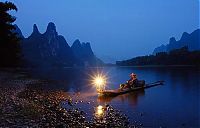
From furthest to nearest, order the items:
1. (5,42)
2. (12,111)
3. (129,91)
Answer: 1. (5,42)
2. (129,91)
3. (12,111)

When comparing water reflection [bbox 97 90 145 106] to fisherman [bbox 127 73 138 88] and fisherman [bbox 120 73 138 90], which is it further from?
fisherman [bbox 127 73 138 88]

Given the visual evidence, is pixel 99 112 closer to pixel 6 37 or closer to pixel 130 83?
pixel 130 83

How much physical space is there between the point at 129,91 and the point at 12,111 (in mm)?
27130

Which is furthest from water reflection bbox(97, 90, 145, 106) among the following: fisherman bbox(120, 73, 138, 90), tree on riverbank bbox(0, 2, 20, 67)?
tree on riverbank bbox(0, 2, 20, 67)

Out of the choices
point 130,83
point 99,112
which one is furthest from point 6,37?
point 99,112

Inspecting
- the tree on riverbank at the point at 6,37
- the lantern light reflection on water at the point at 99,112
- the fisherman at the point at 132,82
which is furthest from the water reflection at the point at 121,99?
the tree on riverbank at the point at 6,37

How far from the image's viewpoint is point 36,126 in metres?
17.2

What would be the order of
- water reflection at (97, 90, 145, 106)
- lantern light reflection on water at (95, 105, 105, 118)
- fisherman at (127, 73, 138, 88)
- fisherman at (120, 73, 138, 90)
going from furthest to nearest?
fisherman at (127, 73, 138, 88), fisherman at (120, 73, 138, 90), water reflection at (97, 90, 145, 106), lantern light reflection on water at (95, 105, 105, 118)

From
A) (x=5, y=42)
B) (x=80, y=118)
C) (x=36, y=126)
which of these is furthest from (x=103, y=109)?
(x=5, y=42)

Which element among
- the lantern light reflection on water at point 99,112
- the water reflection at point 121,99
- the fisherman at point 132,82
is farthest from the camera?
A: the fisherman at point 132,82

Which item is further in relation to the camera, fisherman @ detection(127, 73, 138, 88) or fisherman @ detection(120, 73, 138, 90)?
fisherman @ detection(127, 73, 138, 88)

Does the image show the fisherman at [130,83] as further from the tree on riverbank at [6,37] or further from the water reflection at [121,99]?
the tree on riverbank at [6,37]

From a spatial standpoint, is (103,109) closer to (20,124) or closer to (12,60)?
(20,124)

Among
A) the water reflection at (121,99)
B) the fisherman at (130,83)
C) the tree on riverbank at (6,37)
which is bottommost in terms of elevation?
the water reflection at (121,99)
